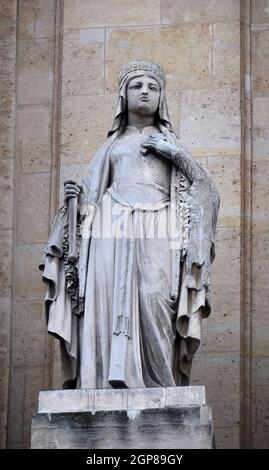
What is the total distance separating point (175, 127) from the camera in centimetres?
1725

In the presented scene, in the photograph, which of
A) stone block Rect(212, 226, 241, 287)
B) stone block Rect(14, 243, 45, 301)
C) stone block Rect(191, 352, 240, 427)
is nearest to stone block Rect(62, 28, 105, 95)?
stone block Rect(14, 243, 45, 301)

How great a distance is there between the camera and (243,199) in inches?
672

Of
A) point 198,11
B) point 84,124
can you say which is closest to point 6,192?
point 84,124

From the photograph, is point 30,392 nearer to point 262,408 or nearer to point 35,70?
point 262,408

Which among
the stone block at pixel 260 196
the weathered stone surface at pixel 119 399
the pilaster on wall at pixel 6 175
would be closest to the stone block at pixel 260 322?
the stone block at pixel 260 196

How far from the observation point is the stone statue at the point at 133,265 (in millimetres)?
14867

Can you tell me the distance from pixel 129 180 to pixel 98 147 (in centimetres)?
192

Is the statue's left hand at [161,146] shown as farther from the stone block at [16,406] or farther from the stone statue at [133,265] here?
the stone block at [16,406]

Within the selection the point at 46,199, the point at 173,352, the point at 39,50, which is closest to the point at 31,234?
the point at 46,199

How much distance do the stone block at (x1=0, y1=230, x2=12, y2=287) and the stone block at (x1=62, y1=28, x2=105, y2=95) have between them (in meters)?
1.13

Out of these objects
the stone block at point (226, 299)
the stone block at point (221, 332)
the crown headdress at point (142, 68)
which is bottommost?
the stone block at point (221, 332)

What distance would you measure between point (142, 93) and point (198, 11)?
2.20m

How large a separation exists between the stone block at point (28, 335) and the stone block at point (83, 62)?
1611 mm

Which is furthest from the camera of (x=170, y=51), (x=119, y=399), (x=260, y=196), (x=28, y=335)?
(x=170, y=51)
